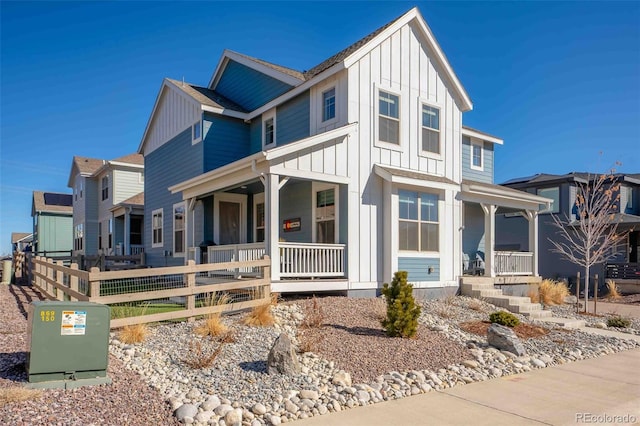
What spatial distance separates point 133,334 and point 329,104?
8368mm

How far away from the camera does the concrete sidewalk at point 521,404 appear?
17.5 ft

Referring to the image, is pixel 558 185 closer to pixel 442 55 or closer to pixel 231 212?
pixel 442 55

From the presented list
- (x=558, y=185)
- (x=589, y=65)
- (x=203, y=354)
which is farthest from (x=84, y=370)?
(x=558, y=185)

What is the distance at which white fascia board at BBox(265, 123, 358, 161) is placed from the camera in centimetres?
1073

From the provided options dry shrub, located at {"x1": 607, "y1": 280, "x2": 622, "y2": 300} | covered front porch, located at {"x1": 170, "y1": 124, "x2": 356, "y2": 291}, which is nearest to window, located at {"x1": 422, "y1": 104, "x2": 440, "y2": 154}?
covered front porch, located at {"x1": 170, "y1": 124, "x2": 356, "y2": 291}

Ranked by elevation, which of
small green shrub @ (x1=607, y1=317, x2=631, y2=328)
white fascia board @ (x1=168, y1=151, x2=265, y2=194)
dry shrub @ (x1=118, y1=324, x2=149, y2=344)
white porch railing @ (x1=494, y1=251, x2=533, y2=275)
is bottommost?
small green shrub @ (x1=607, y1=317, x2=631, y2=328)

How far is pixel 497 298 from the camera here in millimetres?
13484

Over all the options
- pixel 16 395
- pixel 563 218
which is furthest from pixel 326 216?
pixel 563 218

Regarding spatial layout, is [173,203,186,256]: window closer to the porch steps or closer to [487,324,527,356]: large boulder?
the porch steps

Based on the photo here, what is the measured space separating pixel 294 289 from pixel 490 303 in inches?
245

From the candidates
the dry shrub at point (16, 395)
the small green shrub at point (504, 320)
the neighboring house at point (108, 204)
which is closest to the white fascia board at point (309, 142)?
→ the small green shrub at point (504, 320)

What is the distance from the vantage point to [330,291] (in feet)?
40.2

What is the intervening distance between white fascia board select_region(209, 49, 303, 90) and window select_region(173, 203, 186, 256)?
551cm

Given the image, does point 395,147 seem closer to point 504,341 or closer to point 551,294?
point 504,341
